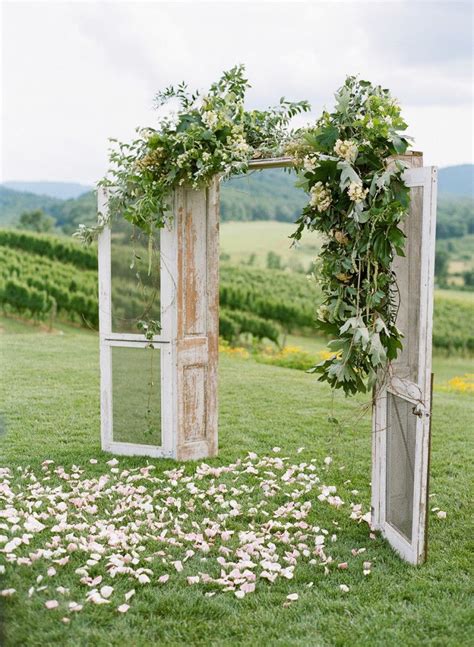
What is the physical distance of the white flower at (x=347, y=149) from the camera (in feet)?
12.7

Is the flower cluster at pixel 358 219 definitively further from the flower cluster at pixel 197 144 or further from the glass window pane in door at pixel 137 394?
the glass window pane in door at pixel 137 394

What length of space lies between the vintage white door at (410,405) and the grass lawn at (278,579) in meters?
0.19

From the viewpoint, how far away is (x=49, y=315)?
44.5 ft

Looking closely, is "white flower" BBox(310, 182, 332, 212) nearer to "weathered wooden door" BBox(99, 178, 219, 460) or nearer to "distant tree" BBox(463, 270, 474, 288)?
"weathered wooden door" BBox(99, 178, 219, 460)

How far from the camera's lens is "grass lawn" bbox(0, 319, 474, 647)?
131 inches

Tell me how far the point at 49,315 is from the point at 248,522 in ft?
31.4

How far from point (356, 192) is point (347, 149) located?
25 cm

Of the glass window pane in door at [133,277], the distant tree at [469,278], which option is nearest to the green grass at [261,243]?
the distant tree at [469,278]

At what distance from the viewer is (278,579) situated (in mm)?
3879

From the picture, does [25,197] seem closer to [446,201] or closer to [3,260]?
[3,260]

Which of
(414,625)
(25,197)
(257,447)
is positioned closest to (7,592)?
(414,625)

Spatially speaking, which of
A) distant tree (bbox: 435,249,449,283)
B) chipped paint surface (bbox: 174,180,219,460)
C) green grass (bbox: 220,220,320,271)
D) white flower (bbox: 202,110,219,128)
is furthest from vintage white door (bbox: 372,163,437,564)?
distant tree (bbox: 435,249,449,283)

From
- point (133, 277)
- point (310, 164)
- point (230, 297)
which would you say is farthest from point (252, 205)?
point (310, 164)

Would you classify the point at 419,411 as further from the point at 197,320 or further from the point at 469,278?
the point at 469,278
